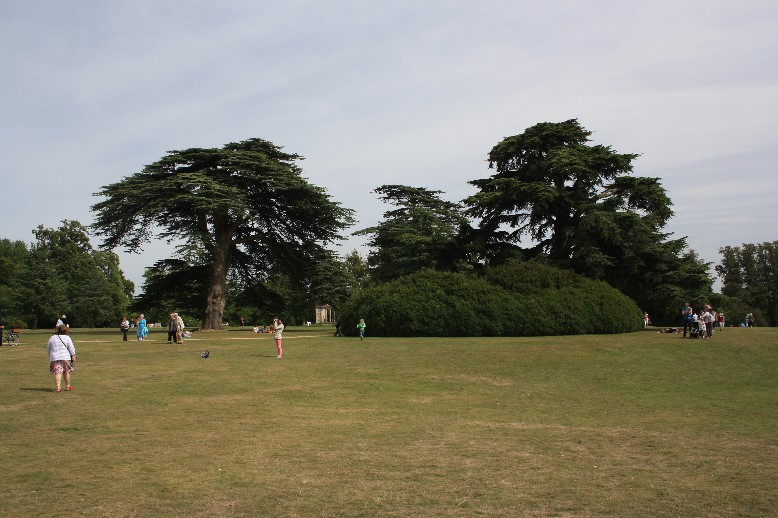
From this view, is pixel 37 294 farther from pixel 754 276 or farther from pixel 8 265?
pixel 754 276

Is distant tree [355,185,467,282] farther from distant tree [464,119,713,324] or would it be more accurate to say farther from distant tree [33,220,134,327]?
distant tree [33,220,134,327]

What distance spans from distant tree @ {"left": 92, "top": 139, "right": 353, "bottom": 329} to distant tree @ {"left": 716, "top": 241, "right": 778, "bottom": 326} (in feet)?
220

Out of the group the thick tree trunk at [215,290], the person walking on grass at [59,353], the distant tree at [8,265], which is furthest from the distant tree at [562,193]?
the distant tree at [8,265]

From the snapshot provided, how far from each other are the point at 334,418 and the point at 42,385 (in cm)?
926

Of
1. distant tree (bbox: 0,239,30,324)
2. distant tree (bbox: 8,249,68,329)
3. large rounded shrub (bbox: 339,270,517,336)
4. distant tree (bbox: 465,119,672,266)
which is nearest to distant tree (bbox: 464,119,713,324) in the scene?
distant tree (bbox: 465,119,672,266)

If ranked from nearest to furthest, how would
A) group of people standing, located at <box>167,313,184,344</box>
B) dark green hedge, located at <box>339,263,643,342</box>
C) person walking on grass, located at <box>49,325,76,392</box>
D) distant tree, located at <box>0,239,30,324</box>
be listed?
1. person walking on grass, located at <box>49,325,76,392</box>
2. group of people standing, located at <box>167,313,184,344</box>
3. dark green hedge, located at <box>339,263,643,342</box>
4. distant tree, located at <box>0,239,30,324</box>

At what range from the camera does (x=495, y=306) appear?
115 ft

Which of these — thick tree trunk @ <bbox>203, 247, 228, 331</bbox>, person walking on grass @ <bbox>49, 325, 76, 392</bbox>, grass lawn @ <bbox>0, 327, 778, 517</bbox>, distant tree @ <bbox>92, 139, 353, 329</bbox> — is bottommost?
grass lawn @ <bbox>0, 327, 778, 517</bbox>

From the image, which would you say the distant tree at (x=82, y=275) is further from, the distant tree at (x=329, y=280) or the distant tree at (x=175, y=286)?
the distant tree at (x=329, y=280)

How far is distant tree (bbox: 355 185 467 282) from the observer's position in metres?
49.9

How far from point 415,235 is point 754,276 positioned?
6355 cm

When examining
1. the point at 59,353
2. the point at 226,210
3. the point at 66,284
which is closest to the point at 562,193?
the point at 226,210

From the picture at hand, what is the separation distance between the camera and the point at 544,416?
586 inches

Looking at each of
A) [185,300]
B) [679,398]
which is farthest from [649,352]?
[185,300]
